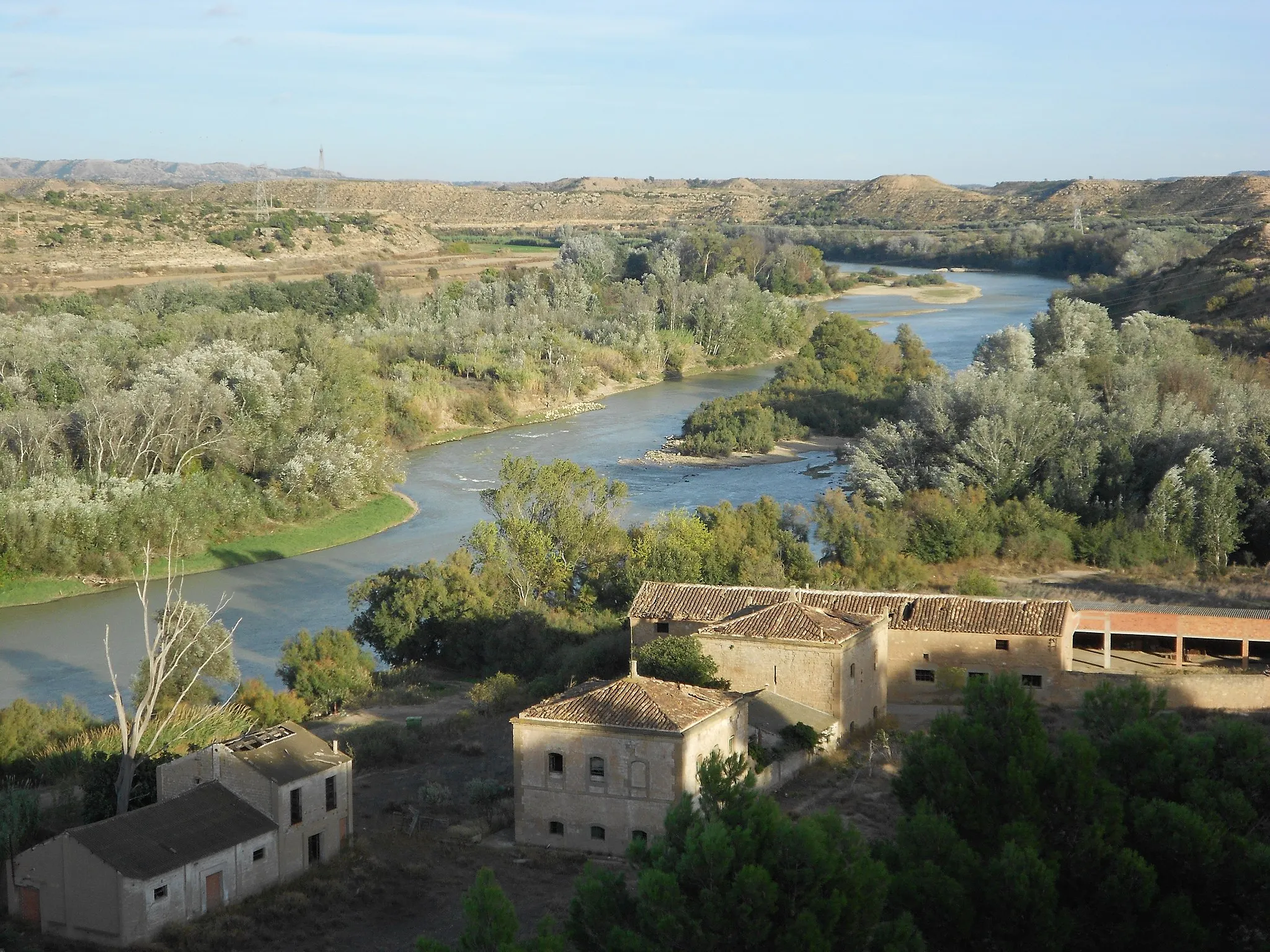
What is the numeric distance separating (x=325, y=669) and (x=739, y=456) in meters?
21.7

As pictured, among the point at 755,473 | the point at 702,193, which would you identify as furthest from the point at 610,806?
the point at 702,193

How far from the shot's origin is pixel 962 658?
20469mm

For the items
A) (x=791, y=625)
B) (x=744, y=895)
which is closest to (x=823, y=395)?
(x=791, y=625)

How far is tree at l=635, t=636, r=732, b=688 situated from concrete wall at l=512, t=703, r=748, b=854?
2.38 m

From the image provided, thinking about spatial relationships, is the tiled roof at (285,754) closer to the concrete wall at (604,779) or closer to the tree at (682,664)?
the concrete wall at (604,779)

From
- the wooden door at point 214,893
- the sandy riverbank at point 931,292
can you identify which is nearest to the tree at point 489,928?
the wooden door at point 214,893

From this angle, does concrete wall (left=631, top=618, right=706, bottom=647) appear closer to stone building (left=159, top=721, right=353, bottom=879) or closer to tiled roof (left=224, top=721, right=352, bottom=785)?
tiled roof (left=224, top=721, right=352, bottom=785)

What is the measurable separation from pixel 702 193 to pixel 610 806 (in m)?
146

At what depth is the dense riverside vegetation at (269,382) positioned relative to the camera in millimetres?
31688

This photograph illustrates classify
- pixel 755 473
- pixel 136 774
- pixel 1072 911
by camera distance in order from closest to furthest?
pixel 1072 911
pixel 136 774
pixel 755 473

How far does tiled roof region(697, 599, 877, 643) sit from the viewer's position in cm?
1861

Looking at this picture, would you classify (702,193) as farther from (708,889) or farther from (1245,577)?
(708,889)

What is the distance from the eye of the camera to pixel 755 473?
4044 cm

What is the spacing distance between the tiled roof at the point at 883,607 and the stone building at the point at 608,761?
14.5ft
